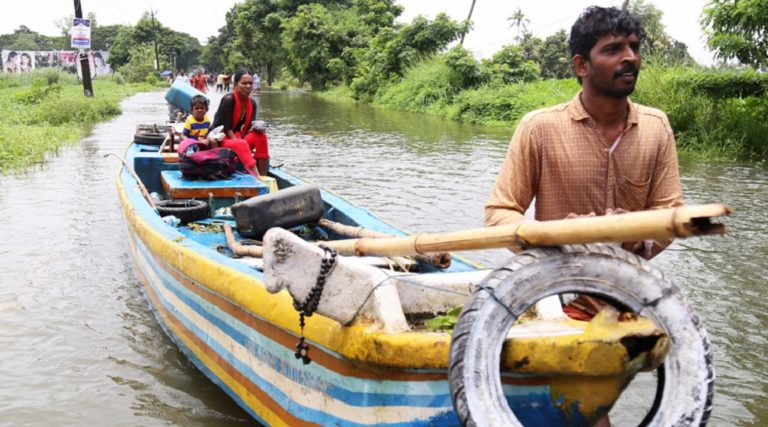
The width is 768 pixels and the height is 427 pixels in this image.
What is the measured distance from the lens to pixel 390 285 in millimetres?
2646

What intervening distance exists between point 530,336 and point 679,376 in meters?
0.45

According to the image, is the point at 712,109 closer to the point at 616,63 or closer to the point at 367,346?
the point at 616,63

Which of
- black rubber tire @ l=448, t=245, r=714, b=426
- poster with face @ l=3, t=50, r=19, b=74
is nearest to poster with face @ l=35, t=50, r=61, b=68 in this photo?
poster with face @ l=3, t=50, r=19, b=74

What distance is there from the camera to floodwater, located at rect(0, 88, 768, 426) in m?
4.18

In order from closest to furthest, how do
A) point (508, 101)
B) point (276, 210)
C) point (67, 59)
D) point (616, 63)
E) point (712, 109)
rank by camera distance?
1. point (616, 63)
2. point (276, 210)
3. point (712, 109)
4. point (508, 101)
5. point (67, 59)

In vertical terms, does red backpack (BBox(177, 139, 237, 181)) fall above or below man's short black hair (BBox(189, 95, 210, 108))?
below

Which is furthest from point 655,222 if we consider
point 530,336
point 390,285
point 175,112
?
point 175,112

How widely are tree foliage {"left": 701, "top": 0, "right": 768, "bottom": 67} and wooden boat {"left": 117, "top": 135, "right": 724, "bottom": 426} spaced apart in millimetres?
10081

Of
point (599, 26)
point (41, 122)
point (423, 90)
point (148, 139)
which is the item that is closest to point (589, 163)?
point (599, 26)

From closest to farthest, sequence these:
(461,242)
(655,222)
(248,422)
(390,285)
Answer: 1. (655,222)
2. (461,242)
3. (390,285)
4. (248,422)

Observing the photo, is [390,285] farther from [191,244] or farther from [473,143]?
[473,143]

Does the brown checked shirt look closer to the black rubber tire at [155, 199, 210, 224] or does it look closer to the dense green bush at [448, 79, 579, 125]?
the black rubber tire at [155, 199, 210, 224]

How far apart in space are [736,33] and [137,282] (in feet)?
35.3

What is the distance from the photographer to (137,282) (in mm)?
6301
